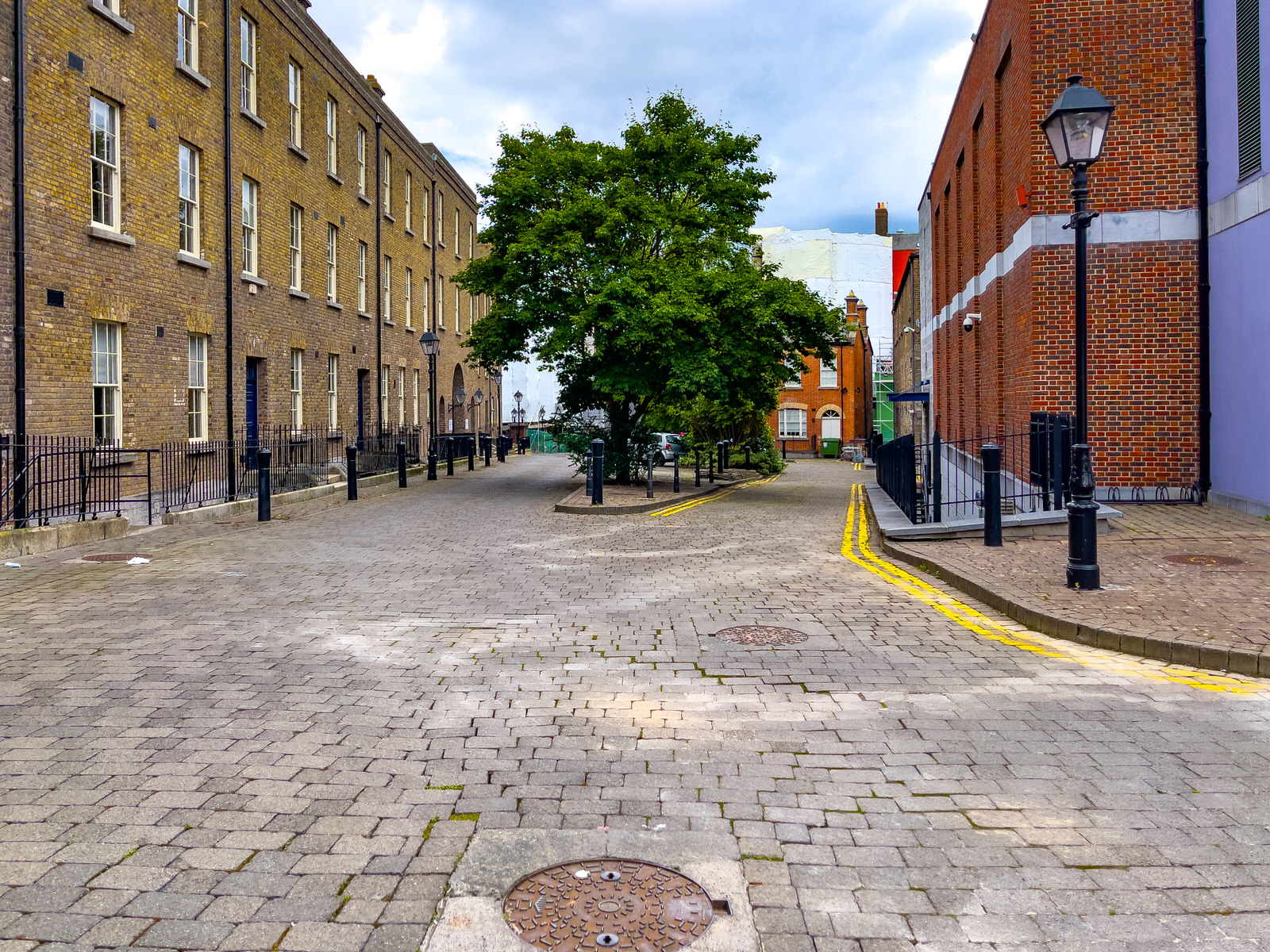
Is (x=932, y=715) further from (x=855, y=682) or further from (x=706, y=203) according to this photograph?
(x=706, y=203)

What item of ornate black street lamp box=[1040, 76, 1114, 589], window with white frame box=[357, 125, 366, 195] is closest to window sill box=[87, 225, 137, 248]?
window with white frame box=[357, 125, 366, 195]

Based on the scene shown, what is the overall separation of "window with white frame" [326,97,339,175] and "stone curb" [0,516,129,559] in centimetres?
1553

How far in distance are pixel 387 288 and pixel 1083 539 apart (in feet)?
87.4

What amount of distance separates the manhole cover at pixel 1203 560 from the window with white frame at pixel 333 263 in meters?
22.1

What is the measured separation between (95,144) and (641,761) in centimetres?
1591

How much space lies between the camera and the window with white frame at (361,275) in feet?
94.3

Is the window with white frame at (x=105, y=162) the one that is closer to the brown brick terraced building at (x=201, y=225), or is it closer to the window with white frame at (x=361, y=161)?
the brown brick terraced building at (x=201, y=225)

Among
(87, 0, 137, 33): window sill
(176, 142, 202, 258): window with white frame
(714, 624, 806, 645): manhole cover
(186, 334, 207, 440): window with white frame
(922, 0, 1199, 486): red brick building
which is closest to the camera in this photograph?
(714, 624, 806, 645): manhole cover

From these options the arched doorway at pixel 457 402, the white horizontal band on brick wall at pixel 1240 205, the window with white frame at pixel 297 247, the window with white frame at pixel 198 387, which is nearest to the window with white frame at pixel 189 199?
the window with white frame at pixel 198 387

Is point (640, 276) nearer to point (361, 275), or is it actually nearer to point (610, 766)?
point (361, 275)

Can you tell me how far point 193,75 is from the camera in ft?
60.9

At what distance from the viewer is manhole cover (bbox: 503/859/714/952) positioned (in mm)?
2926

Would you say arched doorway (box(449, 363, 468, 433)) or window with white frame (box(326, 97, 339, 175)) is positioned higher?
window with white frame (box(326, 97, 339, 175))

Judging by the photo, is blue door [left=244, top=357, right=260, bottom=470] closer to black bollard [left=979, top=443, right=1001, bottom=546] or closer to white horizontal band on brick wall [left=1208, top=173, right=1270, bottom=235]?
black bollard [left=979, top=443, right=1001, bottom=546]
